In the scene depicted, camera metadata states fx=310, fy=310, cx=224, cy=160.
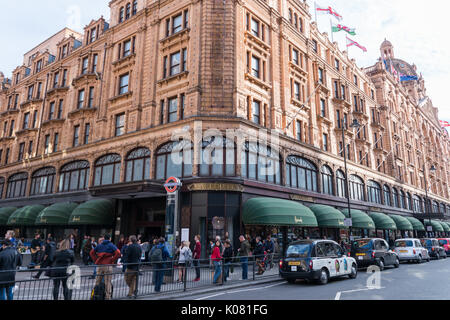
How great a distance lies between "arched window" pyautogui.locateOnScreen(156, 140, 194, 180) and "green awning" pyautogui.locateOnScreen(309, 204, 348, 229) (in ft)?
38.9

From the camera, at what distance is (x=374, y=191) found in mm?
39406

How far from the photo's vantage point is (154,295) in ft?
35.8

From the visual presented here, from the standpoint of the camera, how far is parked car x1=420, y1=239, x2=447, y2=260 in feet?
90.0

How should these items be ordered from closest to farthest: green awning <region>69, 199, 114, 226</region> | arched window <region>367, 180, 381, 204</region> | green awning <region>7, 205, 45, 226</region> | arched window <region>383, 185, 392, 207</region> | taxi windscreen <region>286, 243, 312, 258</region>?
1. taxi windscreen <region>286, 243, 312, 258</region>
2. green awning <region>69, 199, 114, 226</region>
3. green awning <region>7, 205, 45, 226</region>
4. arched window <region>367, 180, 381, 204</region>
5. arched window <region>383, 185, 392, 207</region>

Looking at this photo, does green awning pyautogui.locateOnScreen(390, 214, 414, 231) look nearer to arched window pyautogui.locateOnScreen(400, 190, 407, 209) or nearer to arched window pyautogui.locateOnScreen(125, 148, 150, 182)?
arched window pyautogui.locateOnScreen(400, 190, 407, 209)

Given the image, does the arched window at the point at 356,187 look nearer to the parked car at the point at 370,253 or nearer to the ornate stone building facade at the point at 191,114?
the ornate stone building facade at the point at 191,114

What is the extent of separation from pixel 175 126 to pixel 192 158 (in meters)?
3.03

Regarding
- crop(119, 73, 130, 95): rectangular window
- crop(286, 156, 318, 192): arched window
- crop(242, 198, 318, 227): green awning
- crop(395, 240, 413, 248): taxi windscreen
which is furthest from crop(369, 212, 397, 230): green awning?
crop(119, 73, 130, 95): rectangular window

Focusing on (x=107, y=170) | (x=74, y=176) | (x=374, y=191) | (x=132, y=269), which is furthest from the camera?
(x=374, y=191)

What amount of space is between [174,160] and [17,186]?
2567 cm

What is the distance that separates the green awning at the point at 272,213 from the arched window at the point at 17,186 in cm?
2865

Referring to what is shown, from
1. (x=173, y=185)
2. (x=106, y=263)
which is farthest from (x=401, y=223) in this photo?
(x=106, y=263)

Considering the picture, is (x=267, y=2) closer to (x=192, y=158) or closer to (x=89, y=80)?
(x=192, y=158)

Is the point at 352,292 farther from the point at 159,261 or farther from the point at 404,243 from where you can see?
the point at 404,243
